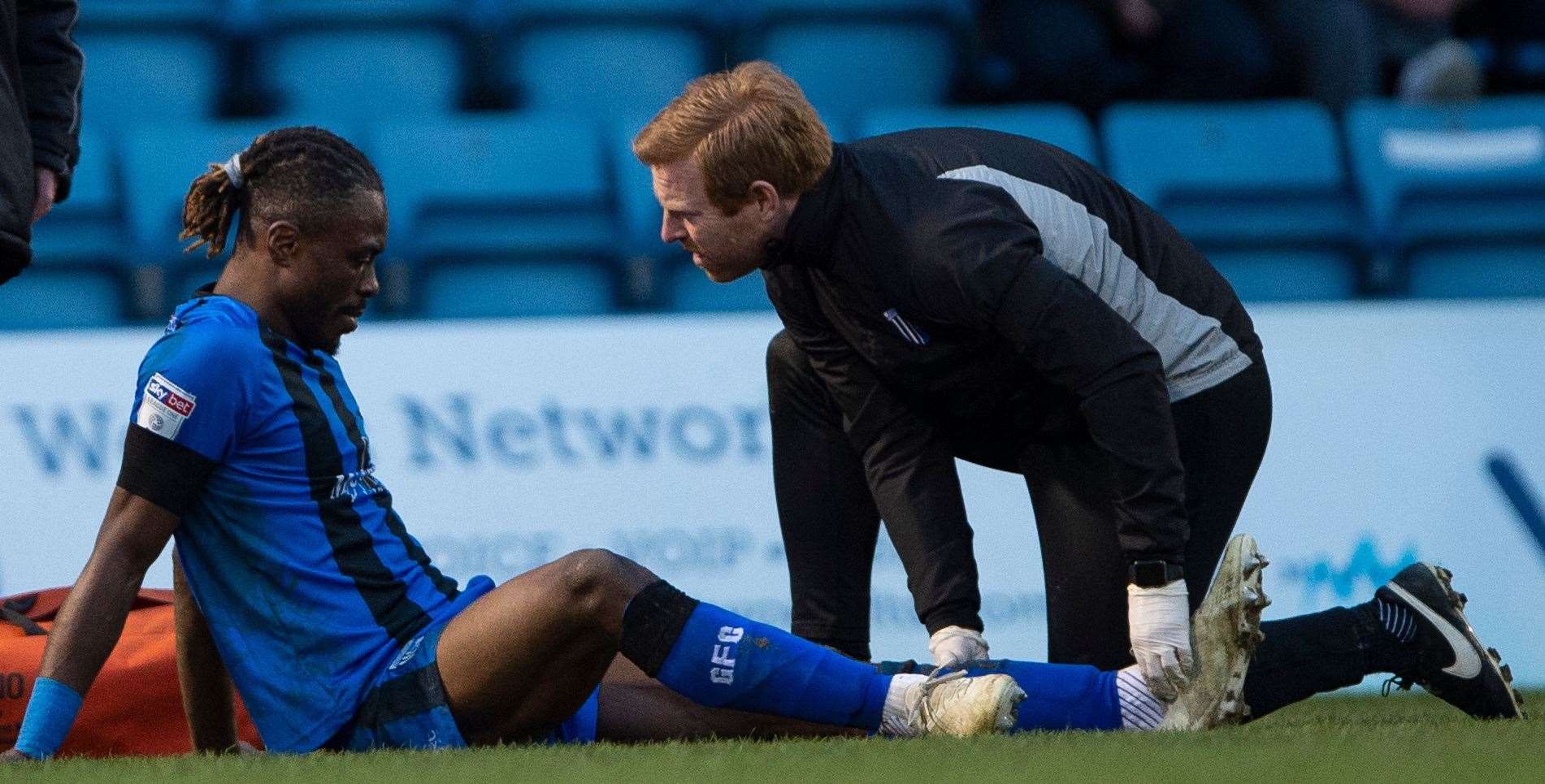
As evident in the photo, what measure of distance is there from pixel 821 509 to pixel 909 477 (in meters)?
0.24

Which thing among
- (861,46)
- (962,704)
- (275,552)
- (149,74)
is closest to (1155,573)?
(962,704)

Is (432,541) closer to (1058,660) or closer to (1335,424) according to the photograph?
(1058,660)

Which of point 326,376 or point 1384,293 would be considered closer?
point 326,376

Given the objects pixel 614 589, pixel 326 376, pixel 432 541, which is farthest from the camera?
pixel 432 541

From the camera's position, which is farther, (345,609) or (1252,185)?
(1252,185)

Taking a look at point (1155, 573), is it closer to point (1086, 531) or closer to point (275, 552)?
point (1086, 531)

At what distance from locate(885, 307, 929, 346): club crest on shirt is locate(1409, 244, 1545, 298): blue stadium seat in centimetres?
367

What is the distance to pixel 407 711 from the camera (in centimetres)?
285

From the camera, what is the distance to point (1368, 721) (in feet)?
10.9

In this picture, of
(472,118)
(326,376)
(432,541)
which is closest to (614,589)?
(326,376)

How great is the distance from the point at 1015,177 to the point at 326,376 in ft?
3.60

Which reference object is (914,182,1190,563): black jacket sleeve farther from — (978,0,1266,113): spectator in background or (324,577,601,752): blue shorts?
(978,0,1266,113): spectator in background

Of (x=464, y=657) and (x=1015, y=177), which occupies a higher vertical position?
Result: (x=1015, y=177)

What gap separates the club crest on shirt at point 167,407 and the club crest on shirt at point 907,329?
1.03 metres
